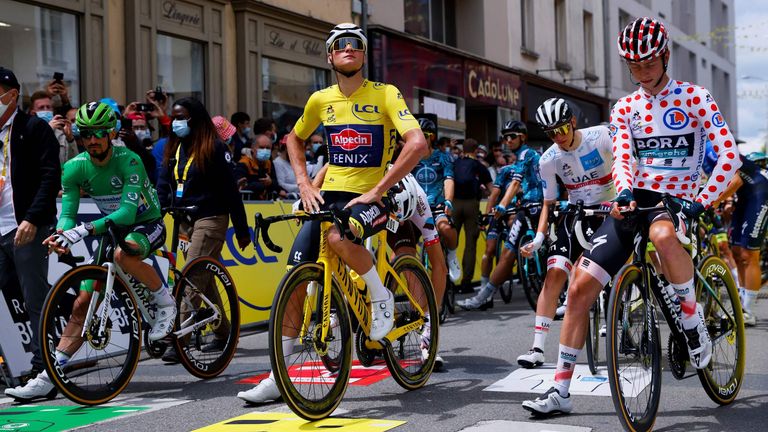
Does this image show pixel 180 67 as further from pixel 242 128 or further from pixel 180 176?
pixel 180 176

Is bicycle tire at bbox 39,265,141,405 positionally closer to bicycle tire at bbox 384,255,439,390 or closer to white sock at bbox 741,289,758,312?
bicycle tire at bbox 384,255,439,390

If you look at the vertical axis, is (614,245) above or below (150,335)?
above

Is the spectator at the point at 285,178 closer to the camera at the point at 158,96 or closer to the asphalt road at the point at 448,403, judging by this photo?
the camera at the point at 158,96

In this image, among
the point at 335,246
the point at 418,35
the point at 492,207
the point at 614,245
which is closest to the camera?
the point at 614,245

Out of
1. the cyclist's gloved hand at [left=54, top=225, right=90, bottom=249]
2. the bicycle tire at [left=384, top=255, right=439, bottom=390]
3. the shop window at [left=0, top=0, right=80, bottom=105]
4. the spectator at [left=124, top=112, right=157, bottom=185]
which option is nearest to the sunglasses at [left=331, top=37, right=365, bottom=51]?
the bicycle tire at [left=384, top=255, right=439, bottom=390]

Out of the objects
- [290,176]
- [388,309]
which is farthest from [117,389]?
[290,176]

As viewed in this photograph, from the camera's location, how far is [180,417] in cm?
615

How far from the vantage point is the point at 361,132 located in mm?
6355

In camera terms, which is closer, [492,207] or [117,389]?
[117,389]

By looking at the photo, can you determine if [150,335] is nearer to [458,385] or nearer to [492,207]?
[458,385]

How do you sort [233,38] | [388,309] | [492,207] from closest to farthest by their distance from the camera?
[388,309] < [492,207] < [233,38]

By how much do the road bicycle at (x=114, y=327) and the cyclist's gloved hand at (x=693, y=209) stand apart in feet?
11.3

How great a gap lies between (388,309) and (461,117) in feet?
66.5

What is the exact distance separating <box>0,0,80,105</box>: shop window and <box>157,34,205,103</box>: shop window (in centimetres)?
177
